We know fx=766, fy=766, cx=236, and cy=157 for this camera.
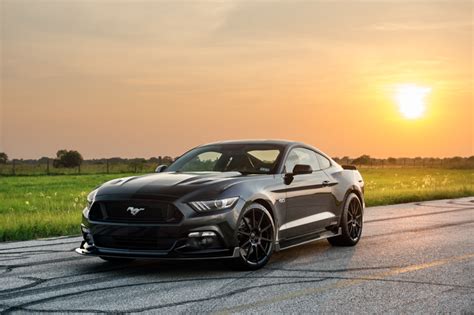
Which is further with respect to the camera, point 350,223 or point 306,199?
point 350,223

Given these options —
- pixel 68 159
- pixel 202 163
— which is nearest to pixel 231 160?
pixel 202 163

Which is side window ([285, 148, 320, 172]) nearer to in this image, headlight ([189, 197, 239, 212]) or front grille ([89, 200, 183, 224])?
headlight ([189, 197, 239, 212])

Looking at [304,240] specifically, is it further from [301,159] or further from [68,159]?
[68,159]

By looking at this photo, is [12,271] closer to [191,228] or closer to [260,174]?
[191,228]

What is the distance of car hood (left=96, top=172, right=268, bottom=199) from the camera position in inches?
326

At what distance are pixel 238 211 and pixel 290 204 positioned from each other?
3.84 feet

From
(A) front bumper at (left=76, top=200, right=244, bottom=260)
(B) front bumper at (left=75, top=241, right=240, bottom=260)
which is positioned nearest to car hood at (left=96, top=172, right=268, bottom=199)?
(A) front bumper at (left=76, top=200, right=244, bottom=260)

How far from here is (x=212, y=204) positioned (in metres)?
8.20

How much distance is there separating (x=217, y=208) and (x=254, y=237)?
2.16ft

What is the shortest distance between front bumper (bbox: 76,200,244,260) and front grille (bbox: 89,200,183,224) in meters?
0.07

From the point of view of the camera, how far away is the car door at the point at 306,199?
934cm

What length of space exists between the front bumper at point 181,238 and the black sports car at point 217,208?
1 centimetres

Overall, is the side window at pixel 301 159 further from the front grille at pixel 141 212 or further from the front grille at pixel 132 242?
the front grille at pixel 132 242

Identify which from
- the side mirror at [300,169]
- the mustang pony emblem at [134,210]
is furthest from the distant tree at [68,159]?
the mustang pony emblem at [134,210]
